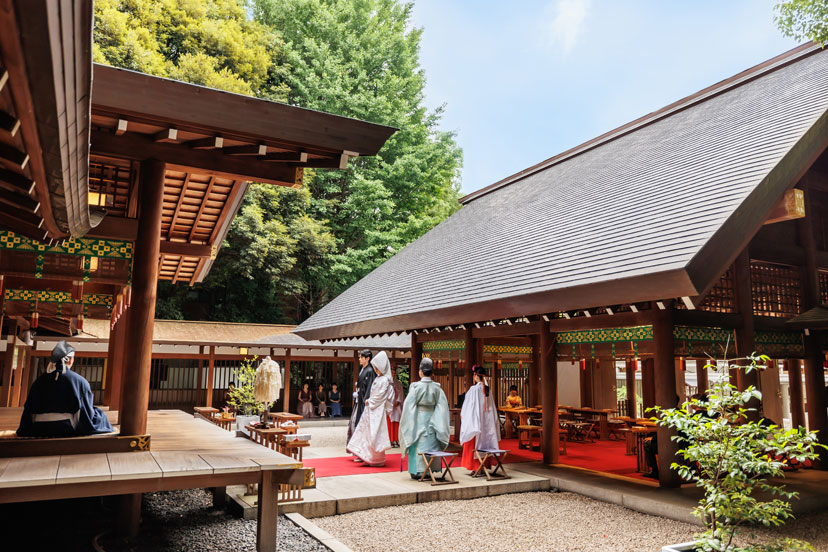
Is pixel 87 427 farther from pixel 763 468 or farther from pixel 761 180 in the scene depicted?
pixel 761 180

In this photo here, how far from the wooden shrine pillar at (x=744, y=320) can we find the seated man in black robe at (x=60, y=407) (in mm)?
7876

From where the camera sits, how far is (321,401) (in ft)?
62.6

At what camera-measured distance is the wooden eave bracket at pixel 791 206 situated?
6762mm

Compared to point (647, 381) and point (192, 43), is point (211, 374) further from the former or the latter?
point (192, 43)

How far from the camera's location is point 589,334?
8398mm

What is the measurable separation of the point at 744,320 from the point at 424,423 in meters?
4.79

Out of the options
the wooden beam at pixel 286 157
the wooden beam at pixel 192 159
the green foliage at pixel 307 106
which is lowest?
the wooden beam at pixel 192 159

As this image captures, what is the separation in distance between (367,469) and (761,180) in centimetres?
683

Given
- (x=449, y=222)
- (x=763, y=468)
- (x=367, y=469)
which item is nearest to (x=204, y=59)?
(x=449, y=222)

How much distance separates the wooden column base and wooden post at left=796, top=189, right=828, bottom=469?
30.7 feet

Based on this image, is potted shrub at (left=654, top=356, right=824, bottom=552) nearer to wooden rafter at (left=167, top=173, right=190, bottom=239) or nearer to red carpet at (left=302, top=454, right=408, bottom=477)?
wooden rafter at (left=167, top=173, right=190, bottom=239)

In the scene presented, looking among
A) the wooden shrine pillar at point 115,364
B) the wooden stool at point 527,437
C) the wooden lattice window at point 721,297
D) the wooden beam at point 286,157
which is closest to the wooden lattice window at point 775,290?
the wooden lattice window at point 721,297

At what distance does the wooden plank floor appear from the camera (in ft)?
12.2

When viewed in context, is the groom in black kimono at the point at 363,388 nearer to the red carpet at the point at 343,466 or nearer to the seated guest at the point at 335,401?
the red carpet at the point at 343,466
